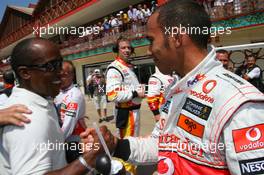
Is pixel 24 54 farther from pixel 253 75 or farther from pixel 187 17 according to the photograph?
pixel 253 75

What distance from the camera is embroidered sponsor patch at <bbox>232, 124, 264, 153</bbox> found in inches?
40.7

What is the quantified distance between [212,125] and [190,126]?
131 millimetres

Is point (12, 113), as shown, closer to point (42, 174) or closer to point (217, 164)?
point (42, 174)

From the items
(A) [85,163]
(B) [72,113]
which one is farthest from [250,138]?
(B) [72,113]

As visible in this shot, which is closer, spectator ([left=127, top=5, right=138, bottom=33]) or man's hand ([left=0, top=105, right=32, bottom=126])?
man's hand ([left=0, top=105, right=32, bottom=126])

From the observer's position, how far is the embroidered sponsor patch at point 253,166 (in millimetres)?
1022

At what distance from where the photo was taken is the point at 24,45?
1574 millimetres

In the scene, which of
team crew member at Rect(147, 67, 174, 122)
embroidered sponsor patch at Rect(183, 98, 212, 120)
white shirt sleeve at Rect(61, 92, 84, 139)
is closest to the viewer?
embroidered sponsor patch at Rect(183, 98, 212, 120)

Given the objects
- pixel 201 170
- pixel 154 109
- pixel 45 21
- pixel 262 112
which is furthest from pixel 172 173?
pixel 45 21

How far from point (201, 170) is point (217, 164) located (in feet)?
0.25

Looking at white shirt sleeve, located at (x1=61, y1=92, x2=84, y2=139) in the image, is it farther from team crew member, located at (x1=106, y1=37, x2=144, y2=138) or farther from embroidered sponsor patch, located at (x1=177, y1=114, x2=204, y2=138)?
embroidered sponsor patch, located at (x1=177, y1=114, x2=204, y2=138)

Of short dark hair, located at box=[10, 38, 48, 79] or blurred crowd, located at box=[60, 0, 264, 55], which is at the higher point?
blurred crowd, located at box=[60, 0, 264, 55]

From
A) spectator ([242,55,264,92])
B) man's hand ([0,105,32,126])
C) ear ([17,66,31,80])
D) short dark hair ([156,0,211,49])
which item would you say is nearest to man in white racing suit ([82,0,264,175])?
short dark hair ([156,0,211,49])

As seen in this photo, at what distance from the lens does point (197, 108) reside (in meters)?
1.23
